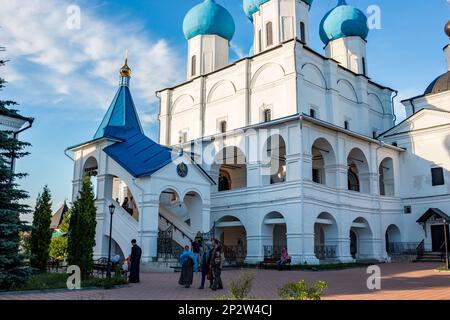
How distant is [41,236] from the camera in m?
14.4

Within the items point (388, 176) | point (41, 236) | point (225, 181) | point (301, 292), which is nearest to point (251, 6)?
point (225, 181)

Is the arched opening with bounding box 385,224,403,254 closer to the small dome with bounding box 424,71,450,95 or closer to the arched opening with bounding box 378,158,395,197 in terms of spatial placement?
the arched opening with bounding box 378,158,395,197

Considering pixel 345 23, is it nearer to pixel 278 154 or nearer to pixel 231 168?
pixel 278 154

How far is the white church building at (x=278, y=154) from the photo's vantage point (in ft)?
65.0

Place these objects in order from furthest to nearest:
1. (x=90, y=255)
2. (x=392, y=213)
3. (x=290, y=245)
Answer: (x=392, y=213) < (x=290, y=245) < (x=90, y=255)

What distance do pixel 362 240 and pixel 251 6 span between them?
53.4ft

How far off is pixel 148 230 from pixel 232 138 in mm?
7898

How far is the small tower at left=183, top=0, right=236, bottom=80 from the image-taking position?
2845 centimetres

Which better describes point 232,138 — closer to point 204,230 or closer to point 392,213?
point 204,230

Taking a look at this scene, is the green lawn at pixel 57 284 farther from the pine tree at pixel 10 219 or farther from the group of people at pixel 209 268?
the group of people at pixel 209 268

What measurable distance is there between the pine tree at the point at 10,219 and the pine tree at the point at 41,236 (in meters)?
3.74

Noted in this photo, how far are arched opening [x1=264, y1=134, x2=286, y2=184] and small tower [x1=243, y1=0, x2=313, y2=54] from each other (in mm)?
5760
